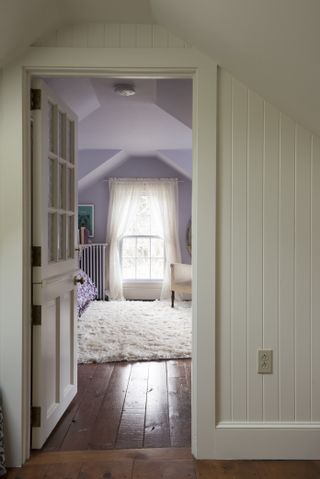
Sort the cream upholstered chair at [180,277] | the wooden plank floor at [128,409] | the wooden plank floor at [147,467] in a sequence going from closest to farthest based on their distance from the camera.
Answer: the wooden plank floor at [147,467], the wooden plank floor at [128,409], the cream upholstered chair at [180,277]

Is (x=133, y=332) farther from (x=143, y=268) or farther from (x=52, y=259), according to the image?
(x=143, y=268)

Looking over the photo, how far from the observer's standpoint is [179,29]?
6.19ft

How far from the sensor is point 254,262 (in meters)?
2.01

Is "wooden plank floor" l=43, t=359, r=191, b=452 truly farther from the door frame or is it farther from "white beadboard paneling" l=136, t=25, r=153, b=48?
"white beadboard paneling" l=136, t=25, r=153, b=48

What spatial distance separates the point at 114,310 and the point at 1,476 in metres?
3.82

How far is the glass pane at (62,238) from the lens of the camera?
2404 mm

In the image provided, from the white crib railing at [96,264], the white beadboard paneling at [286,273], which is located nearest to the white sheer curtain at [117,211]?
the white crib railing at [96,264]

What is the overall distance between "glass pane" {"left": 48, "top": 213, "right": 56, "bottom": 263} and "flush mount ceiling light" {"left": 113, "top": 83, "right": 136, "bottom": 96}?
1587mm

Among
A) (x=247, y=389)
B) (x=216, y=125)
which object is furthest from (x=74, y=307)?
(x=216, y=125)

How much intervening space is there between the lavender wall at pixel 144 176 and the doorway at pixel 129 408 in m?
3.68

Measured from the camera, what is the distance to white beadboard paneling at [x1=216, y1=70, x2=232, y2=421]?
6.53 ft

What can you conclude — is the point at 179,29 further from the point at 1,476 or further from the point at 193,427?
the point at 1,476

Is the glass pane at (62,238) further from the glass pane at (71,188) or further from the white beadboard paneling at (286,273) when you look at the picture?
the white beadboard paneling at (286,273)

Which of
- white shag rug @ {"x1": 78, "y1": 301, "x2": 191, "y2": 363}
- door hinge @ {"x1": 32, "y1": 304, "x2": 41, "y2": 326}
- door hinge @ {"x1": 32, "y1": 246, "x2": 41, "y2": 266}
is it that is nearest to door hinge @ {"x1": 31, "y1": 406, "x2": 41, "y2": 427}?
door hinge @ {"x1": 32, "y1": 304, "x2": 41, "y2": 326}
